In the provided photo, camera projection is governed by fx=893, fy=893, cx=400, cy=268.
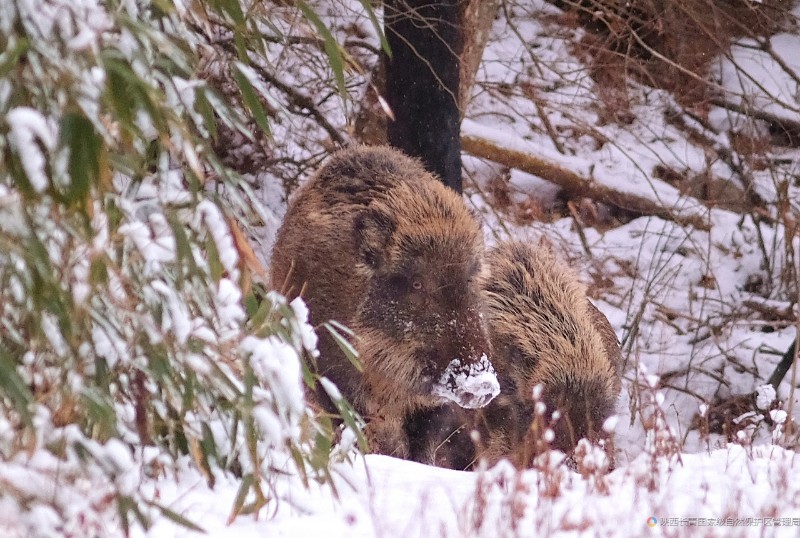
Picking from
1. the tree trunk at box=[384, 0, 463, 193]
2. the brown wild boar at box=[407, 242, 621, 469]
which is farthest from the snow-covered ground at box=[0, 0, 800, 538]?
the tree trunk at box=[384, 0, 463, 193]

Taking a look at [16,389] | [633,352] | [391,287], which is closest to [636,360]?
[391,287]

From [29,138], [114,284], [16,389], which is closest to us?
[29,138]

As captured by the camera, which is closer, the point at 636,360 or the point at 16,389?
the point at 16,389

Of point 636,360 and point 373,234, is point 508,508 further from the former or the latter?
point 636,360

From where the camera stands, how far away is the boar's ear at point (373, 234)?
473 centimetres

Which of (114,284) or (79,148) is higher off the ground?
(79,148)

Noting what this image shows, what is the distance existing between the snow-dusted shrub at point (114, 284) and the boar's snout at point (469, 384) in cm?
167

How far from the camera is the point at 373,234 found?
4.73m

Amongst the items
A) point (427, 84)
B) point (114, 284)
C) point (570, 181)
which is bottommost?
point (114, 284)

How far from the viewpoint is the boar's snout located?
429 centimetres

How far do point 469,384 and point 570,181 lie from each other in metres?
5.78

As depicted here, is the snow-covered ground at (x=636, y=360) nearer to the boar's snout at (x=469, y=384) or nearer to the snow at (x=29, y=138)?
the boar's snout at (x=469, y=384)

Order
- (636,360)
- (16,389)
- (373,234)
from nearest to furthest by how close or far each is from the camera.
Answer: (16,389) < (373,234) < (636,360)

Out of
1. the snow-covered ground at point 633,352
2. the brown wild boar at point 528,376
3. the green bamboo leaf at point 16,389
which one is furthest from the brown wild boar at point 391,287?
the green bamboo leaf at point 16,389
